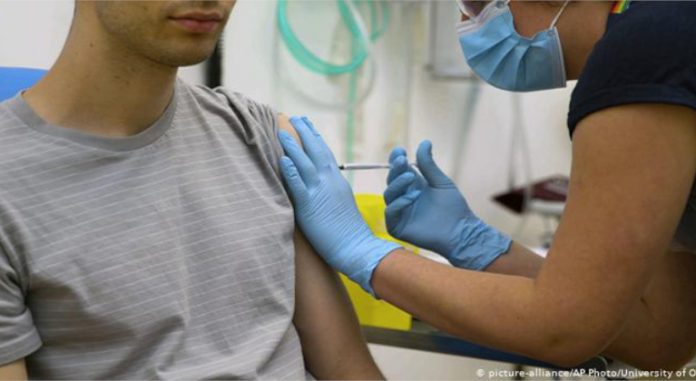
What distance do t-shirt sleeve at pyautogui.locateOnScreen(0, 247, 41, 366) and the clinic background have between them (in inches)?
29.2

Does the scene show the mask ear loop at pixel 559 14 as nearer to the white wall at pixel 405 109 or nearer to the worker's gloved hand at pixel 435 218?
→ the worker's gloved hand at pixel 435 218

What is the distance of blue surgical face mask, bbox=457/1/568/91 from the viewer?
1.40 m

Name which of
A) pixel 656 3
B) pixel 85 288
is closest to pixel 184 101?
pixel 85 288

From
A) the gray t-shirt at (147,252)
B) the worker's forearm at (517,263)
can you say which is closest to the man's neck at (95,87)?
the gray t-shirt at (147,252)

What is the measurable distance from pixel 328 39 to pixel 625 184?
65.8 inches

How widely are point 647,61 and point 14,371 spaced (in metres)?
0.95

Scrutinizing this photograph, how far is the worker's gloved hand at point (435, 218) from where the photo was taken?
1626mm

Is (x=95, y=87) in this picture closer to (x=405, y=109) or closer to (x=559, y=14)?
(x=559, y=14)

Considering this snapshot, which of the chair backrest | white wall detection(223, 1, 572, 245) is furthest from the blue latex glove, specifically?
white wall detection(223, 1, 572, 245)

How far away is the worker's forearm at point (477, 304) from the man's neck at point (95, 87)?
48cm

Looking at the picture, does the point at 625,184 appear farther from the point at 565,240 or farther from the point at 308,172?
the point at 308,172

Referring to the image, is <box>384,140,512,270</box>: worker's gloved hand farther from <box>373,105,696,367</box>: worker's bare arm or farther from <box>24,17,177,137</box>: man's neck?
<box>24,17,177,137</box>: man's neck

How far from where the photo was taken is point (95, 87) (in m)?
1.19

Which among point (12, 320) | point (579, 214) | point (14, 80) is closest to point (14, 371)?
point (12, 320)
